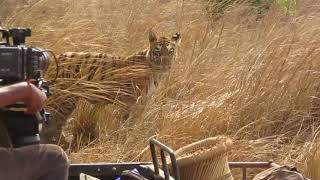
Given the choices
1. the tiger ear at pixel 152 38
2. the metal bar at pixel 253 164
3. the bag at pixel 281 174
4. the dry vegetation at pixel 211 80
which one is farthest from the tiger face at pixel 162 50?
the bag at pixel 281 174

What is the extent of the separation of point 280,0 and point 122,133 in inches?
197

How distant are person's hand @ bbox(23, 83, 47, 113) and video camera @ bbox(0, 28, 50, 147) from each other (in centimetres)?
7

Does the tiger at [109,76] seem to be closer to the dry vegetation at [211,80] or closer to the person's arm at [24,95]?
the dry vegetation at [211,80]

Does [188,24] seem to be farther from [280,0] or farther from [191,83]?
[280,0]

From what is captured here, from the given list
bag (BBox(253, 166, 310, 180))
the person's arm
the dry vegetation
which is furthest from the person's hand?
the dry vegetation

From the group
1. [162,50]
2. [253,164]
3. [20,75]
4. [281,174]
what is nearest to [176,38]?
[162,50]

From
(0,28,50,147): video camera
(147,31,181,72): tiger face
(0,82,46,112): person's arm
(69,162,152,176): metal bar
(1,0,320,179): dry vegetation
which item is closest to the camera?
(0,82,46,112): person's arm

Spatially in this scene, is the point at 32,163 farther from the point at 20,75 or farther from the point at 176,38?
the point at 176,38

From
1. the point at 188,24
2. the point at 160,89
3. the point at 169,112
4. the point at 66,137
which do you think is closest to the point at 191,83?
the point at 160,89

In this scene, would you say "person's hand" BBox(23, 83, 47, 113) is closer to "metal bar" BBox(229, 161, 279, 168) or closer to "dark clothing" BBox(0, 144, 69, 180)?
"dark clothing" BBox(0, 144, 69, 180)

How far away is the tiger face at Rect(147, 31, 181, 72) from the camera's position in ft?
20.8

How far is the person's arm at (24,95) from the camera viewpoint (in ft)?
8.09

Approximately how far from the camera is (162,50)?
21.6 ft

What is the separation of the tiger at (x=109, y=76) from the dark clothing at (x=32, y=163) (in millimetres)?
2716
